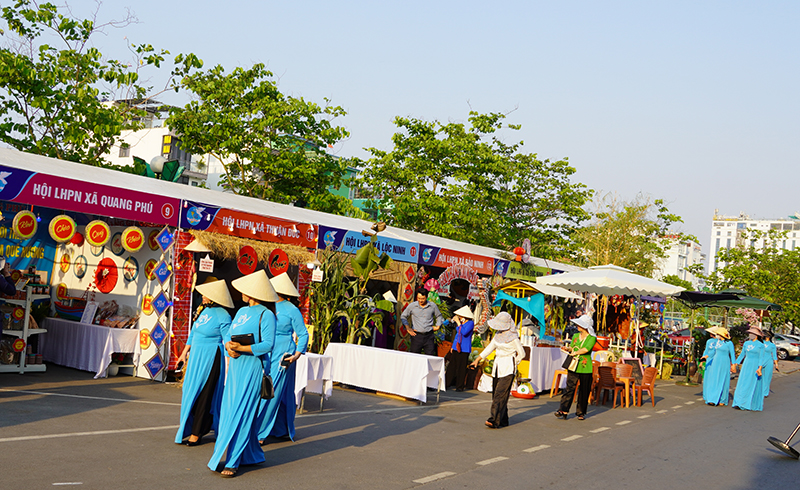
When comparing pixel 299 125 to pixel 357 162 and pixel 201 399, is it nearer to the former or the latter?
pixel 357 162

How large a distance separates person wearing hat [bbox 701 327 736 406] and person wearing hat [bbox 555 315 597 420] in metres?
5.29

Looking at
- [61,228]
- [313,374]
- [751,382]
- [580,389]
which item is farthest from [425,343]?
[751,382]

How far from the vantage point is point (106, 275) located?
1217cm

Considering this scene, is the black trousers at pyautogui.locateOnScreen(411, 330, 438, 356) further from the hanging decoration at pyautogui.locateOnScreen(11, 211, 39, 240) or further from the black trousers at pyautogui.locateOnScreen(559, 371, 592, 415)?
the hanging decoration at pyautogui.locateOnScreen(11, 211, 39, 240)

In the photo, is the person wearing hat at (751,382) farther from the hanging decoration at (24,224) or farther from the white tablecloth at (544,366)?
the hanging decoration at (24,224)

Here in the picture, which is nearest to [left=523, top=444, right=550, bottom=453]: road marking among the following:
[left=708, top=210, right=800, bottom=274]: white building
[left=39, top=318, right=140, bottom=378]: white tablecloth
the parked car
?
[left=39, top=318, right=140, bottom=378]: white tablecloth

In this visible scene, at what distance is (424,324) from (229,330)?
22.2 ft

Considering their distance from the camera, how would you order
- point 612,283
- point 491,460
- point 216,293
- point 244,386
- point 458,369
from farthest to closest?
point 612,283 < point 458,369 < point 491,460 < point 216,293 < point 244,386

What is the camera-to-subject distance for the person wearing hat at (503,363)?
9531 mm

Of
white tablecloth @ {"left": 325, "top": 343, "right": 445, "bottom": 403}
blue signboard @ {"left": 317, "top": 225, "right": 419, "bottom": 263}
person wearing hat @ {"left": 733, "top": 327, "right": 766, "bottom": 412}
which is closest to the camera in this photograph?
white tablecloth @ {"left": 325, "top": 343, "right": 445, "bottom": 403}

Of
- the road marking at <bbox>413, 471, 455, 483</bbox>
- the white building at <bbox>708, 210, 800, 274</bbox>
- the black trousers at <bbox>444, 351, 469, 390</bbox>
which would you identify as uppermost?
the white building at <bbox>708, 210, 800, 274</bbox>

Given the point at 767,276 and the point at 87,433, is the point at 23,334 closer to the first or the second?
the point at 87,433

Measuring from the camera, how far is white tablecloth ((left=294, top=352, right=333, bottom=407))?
9102 millimetres

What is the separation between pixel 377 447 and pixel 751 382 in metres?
9.90
